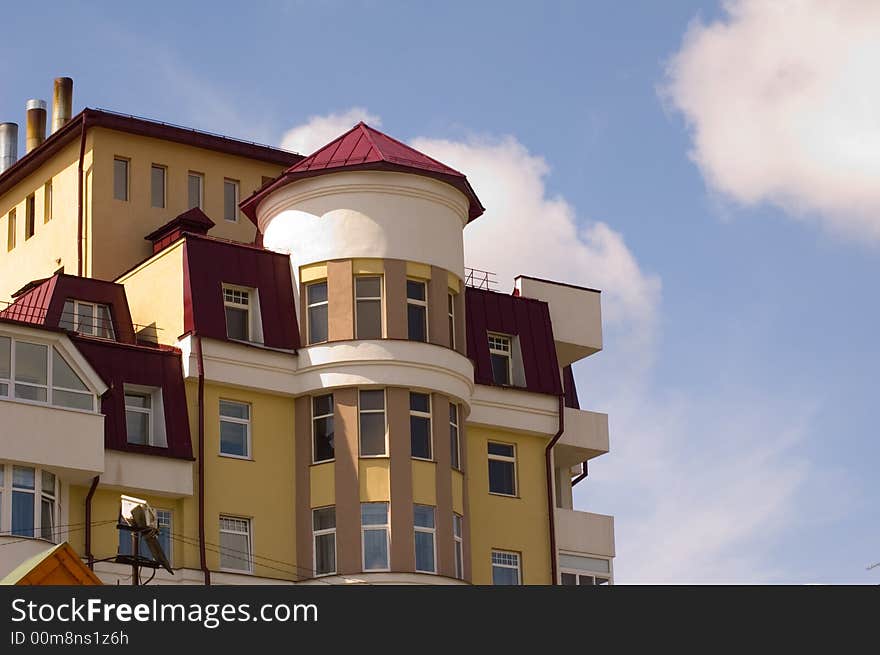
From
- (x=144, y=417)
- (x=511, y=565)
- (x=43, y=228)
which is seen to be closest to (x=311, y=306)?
(x=144, y=417)

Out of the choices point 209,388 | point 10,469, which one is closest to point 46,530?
point 10,469

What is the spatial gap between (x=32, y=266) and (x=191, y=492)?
15.1 m

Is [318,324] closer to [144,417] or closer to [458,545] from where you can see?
[144,417]

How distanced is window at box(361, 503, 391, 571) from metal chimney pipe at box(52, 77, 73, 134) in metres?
24.3

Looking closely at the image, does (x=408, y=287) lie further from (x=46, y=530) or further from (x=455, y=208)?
(x=46, y=530)

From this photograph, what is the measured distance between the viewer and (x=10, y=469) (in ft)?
166

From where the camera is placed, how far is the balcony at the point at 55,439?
167ft

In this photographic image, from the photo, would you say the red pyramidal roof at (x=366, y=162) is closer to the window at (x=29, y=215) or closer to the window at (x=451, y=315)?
the window at (x=451, y=315)

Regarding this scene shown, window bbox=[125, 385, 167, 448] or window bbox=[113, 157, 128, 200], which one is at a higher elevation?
window bbox=[113, 157, 128, 200]

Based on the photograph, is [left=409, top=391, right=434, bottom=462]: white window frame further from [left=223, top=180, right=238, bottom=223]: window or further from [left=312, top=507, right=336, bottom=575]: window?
[left=223, top=180, right=238, bottom=223]: window

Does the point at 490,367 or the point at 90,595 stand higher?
the point at 490,367

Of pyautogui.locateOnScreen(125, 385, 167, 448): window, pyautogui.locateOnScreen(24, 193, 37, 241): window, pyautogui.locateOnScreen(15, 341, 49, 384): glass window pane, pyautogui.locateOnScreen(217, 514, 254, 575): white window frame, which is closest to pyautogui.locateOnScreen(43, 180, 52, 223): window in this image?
pyautogui.locateOnScreen(24, 193, 37, 241): window

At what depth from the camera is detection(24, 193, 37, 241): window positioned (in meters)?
67.4

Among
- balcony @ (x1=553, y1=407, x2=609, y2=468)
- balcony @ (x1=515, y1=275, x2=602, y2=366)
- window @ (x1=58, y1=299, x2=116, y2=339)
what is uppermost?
balcony @ (x1=515, y1=275, x2=602, y2=366)
